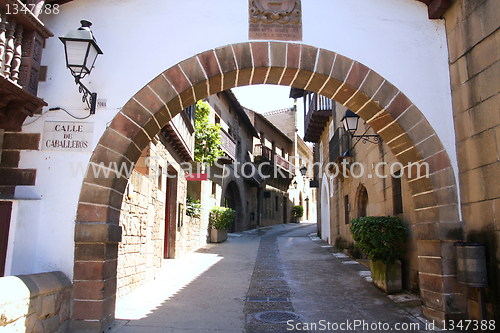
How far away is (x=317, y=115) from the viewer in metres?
12.2

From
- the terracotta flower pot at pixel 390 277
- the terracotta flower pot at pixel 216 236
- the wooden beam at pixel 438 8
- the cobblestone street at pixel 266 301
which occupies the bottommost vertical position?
the cobblestone street at pixel 266 301

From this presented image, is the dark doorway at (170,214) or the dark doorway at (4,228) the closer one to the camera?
the dark doorway at (4,228)

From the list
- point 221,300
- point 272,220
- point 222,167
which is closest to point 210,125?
point 222,167

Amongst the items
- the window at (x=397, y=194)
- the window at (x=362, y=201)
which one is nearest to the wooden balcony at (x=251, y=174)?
the window at (x=362, y=201)

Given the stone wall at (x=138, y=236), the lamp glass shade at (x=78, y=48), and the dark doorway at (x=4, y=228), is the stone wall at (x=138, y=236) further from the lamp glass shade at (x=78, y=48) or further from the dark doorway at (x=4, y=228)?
the lamp glass shade at (x=78, y=48)

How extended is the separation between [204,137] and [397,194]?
24.1 feet

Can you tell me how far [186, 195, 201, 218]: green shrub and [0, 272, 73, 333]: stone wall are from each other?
7.39 metres

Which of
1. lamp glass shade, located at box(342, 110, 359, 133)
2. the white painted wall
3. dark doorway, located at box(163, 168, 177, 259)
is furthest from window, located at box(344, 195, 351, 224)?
the white painted wall

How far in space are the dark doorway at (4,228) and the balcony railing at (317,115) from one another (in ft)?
29.7

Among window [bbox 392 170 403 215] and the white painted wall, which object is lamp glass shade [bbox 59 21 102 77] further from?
window [bbox 392 170 403 215]

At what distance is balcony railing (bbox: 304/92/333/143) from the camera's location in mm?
11734

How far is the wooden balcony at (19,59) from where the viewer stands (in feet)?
12.5

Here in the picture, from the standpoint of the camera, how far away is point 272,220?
2577 cm

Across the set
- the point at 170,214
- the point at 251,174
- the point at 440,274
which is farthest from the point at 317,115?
the point at 251,174
